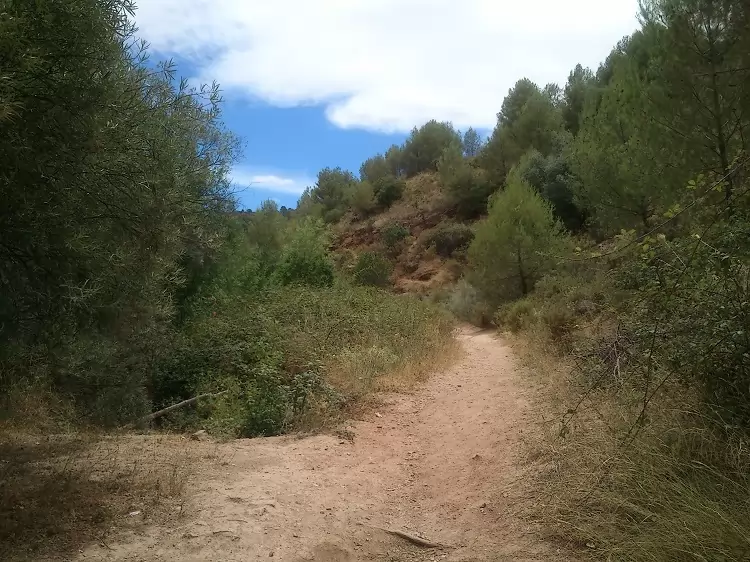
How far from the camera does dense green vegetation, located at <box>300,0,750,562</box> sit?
149 inches

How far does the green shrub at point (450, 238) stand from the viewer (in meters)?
45.7

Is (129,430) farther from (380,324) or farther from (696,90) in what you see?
(696,90)

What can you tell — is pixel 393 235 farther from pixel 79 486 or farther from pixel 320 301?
pixel 79 486

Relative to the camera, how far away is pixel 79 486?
518 centimetres

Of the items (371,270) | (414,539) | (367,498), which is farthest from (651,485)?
(371,270)

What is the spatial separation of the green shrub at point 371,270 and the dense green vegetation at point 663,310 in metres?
18.1

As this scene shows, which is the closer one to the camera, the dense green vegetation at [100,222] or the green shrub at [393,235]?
the dense green vegetation at [100,222]

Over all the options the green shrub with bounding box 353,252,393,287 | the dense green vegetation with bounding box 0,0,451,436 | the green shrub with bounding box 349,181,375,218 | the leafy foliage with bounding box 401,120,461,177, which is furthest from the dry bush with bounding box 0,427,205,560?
the leafy foliage with bounding box 401,120,461,177

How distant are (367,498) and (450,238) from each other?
4146cm

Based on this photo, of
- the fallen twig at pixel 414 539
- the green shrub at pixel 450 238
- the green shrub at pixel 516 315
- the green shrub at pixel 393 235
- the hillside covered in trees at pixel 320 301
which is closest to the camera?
the hillside covered in trees at pixel 320 301

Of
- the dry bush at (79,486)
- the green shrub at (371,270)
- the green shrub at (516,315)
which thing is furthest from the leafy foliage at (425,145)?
the dry bush at (79,486)

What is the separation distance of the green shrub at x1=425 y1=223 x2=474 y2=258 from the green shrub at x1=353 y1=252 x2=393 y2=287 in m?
6.49

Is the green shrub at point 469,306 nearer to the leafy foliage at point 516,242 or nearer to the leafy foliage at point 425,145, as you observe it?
the leafy foliage at point 516,242

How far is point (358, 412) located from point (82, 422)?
13.3 ft
